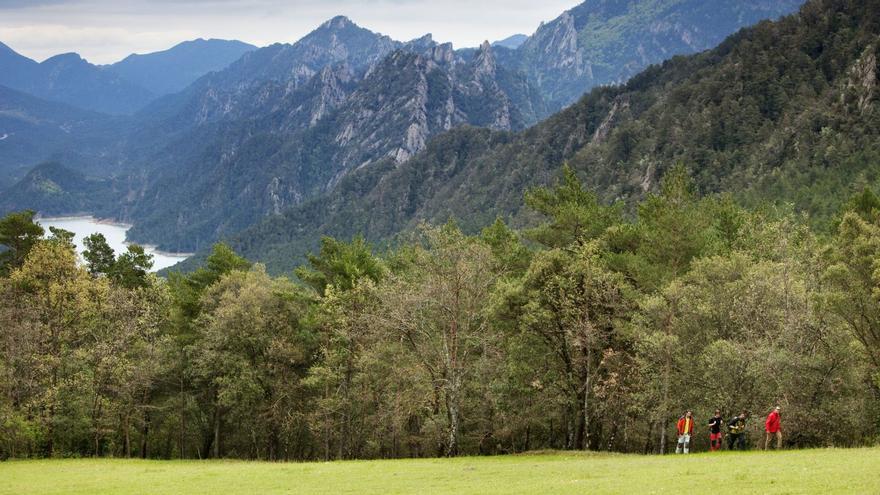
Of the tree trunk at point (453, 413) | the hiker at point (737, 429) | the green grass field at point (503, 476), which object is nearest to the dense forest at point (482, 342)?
the tree trunk at point (453, 413)

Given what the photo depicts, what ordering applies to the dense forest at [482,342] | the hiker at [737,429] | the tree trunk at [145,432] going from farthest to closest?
1. the tree trunk at [145,432]
2. the dense forest at [482,342]
3. the hiker at [737,429]

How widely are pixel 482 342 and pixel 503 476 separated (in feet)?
47.9

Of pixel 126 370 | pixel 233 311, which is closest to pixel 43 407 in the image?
pixel 126 370

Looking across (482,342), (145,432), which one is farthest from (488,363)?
(145,432)

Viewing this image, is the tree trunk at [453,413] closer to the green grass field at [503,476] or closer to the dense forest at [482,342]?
the dense forest at [482,342]

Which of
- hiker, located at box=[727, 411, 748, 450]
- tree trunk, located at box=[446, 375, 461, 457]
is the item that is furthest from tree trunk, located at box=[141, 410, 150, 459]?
hiker, located at box=[727, 411, 748, 450]

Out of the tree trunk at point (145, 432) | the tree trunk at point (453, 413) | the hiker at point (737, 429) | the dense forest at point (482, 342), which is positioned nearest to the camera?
the hiker at point (737, 429)

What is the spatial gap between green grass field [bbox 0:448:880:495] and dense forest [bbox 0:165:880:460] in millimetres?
6264

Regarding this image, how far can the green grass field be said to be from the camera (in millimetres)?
26516

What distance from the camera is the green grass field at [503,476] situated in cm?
2652

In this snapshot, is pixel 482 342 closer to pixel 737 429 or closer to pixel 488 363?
pixel 488 363

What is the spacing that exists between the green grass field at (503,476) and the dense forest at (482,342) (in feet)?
20.6

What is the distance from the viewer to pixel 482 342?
48469 mm

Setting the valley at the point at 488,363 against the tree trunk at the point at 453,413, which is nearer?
Answer: the valley at the point at 488,363
